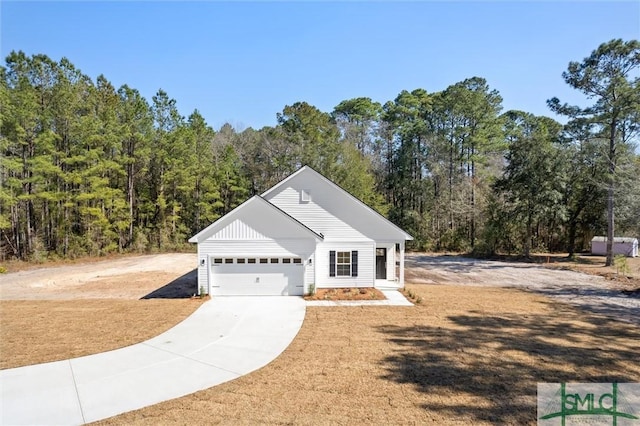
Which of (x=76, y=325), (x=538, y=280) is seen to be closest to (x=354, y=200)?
(x=76, y=325)

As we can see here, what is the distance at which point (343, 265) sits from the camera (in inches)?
633

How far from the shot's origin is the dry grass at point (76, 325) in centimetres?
862

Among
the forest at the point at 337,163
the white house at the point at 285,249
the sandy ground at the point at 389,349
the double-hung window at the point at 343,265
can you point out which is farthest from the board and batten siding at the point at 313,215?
the forest at the point at 337,163

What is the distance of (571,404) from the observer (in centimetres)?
605

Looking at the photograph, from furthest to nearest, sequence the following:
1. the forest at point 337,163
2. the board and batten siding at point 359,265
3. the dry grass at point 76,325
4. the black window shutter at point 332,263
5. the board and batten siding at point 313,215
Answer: the forest at point 337,163 → the board and batten siding at point 313,215 → the black window shutter at point 332,263 → the board and batten siding at point 359,265 → the dry grass at point 76,325

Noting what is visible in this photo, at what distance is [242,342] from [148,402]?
3.22 metres

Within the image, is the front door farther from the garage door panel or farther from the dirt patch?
the garage door panel

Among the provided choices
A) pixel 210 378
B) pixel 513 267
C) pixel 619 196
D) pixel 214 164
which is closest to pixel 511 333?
pixel 210 378

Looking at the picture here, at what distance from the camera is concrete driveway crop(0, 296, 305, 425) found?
19.8 feet

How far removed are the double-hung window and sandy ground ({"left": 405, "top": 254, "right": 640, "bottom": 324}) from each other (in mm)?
4258

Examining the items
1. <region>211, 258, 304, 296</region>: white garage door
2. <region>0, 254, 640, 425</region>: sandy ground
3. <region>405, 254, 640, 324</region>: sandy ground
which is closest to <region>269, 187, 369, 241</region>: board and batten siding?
<region>211, 258, 304, 296</region>: white garage door

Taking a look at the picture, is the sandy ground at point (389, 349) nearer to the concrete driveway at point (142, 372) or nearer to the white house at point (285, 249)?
the concrete driveway at point (142, 372)

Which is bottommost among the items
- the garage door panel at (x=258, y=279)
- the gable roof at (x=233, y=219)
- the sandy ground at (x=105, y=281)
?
the sandy ground at (x=105, y=281)

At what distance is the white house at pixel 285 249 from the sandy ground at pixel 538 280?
14.4 feet
